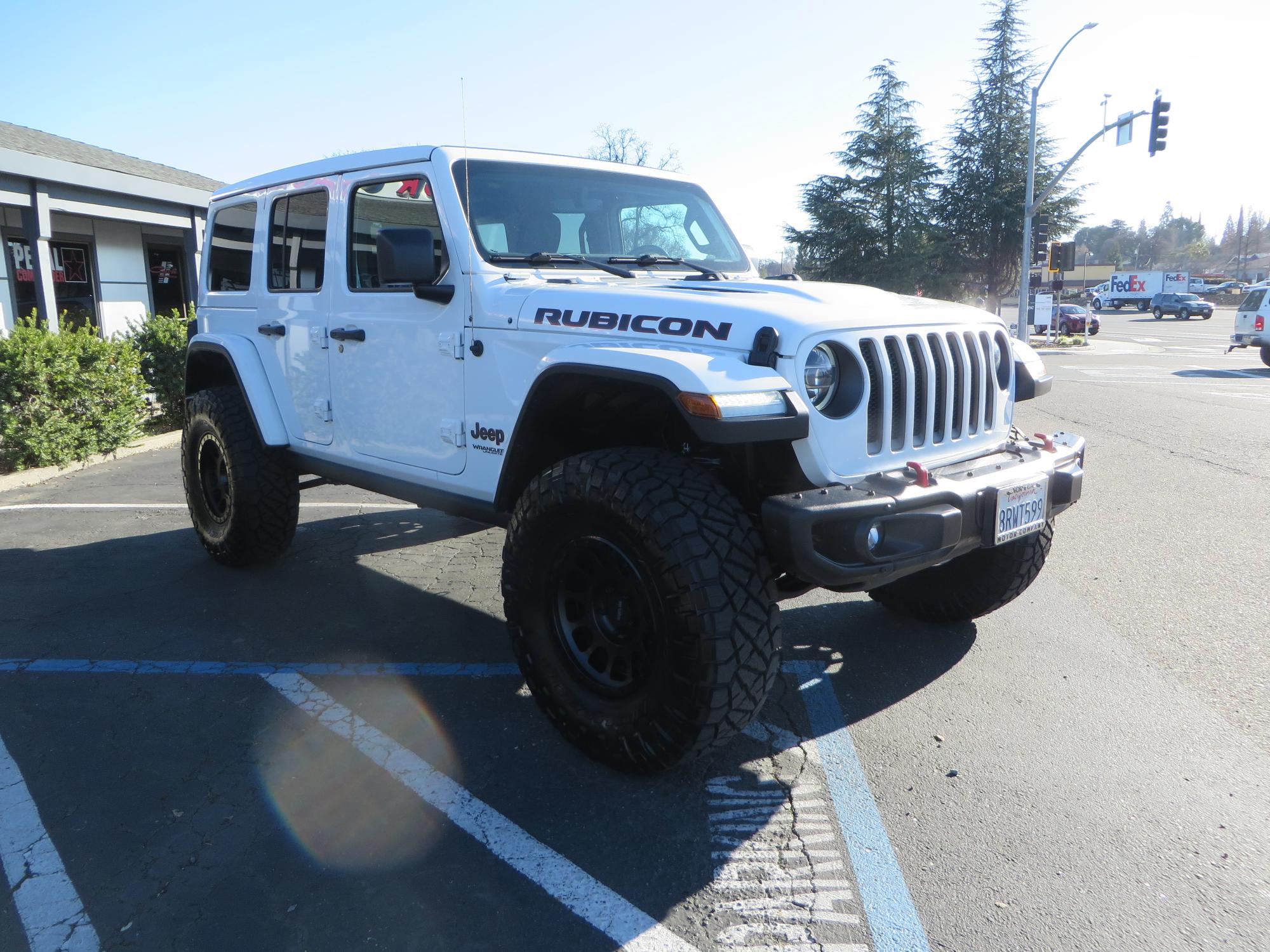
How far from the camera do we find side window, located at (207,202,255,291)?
511 cm

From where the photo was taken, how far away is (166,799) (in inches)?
115

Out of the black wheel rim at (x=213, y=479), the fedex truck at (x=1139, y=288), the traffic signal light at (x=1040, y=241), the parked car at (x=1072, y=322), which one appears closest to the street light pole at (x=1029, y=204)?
the traffic signal light at (x=1040, y=241)

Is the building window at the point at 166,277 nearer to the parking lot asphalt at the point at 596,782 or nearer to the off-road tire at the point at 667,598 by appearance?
the parking lot asphalt at the point at 596,782

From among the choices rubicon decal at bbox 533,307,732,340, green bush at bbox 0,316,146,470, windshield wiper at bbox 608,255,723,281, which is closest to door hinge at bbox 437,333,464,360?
rubicon decal at bbox 533,307,732,340

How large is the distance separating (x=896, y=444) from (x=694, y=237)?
5.79 feet

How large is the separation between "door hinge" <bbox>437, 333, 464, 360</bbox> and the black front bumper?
155 centimetres

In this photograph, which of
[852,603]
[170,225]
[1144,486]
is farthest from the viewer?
[170,225]

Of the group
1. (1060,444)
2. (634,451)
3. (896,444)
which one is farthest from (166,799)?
(1060,444)

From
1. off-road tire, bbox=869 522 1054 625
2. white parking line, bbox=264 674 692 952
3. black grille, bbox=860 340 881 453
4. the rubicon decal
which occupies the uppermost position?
the rubicon decal

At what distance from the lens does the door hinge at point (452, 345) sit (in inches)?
145

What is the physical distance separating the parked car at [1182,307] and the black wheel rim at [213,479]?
180ft

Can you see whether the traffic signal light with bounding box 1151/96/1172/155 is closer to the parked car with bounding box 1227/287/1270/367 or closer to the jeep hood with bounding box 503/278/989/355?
the parked car with bounding box 1227/287/1270/367

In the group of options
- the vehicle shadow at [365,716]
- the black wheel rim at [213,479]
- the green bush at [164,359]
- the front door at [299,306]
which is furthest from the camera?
the green bush at [164,359]

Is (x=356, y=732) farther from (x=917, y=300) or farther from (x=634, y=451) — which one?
(x=917, y=300)
